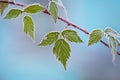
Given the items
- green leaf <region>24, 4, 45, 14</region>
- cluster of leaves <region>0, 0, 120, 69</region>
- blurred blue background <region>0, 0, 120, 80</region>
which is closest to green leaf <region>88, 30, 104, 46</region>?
cluster of leaves <region>0, 0, 120, 69</region>

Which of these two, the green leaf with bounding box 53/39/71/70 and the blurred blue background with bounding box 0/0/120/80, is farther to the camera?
the blurred blue background with bounding box 0/0/120/80

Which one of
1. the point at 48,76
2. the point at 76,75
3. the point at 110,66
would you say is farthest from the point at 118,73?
the point at 48,76

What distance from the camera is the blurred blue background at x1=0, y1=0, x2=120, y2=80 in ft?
2.32

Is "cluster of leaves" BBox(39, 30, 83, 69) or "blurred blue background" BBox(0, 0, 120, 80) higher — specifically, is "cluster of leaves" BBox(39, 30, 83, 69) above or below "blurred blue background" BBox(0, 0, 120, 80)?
below

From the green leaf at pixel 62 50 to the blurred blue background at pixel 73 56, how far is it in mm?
287

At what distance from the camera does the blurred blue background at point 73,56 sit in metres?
0.71

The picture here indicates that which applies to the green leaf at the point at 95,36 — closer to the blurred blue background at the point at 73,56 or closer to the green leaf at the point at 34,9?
the green leaf at the point at 34,9

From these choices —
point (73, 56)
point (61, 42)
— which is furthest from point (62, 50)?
point (73, 56)

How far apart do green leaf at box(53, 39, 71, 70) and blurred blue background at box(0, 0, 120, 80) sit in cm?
29

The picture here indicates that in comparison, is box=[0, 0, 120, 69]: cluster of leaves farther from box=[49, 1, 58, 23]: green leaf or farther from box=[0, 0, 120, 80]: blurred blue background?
box=[0, 0, 120, 80]: blurred blue background

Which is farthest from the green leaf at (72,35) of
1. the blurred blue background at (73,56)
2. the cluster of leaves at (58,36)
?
the blurred blue background at (73,56)

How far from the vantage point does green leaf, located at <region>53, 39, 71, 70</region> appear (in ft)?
1.35

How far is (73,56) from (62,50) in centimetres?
31

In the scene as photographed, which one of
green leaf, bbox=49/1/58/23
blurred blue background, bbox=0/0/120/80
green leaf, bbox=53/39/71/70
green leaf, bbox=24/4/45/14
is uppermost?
blurred blue background, bbox=0/0/120/80
